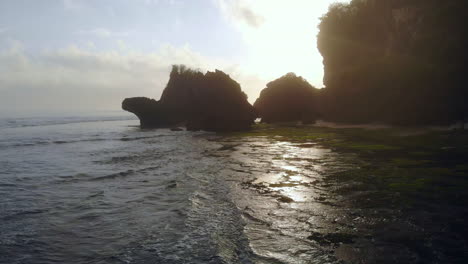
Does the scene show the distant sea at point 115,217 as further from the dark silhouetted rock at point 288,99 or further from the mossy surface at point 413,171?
the dark silhouetted rock at point 288,99

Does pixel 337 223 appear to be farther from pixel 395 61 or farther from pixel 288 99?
pixel 288 99

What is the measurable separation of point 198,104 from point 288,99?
24.7 metres

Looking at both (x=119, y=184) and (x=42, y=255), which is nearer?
(x=42, y=255)

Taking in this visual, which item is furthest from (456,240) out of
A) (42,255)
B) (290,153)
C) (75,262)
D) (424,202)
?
(290,153)

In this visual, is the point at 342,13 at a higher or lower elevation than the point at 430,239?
higher

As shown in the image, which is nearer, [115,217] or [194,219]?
[194,219]

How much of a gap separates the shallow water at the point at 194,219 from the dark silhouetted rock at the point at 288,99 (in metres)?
63.9

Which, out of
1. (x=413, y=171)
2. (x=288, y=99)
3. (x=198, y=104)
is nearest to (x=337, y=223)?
(x=413, y=171)

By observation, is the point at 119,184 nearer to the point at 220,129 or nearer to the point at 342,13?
the point at 220,129

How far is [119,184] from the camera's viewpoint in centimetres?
1723

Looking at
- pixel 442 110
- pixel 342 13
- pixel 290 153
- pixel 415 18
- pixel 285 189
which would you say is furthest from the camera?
pixel 342 13

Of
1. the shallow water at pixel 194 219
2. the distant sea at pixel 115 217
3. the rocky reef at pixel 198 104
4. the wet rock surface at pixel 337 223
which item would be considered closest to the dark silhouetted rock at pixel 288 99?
the rocky reef at pixel 198 104

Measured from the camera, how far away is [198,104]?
7544 cm

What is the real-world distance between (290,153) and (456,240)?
1851 centimetres
